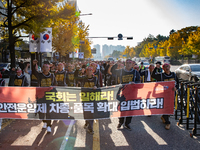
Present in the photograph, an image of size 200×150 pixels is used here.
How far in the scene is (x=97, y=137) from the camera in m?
5.21

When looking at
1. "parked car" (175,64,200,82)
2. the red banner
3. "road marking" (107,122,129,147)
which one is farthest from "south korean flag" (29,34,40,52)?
"parked car" (175,64,200,82)

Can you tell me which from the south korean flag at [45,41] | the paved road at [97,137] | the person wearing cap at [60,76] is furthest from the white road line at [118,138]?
the south korean flag at [45,41]

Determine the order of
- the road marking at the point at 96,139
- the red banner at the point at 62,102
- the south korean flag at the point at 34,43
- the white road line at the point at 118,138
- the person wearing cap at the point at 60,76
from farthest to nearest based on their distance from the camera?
the south korean flag at the point at 34,43 → the person wearing cap at the point at 60,76 → the red banner at the point at 62,102 → the white road line at the point at 118,138 → the road marking at the point at 96,139

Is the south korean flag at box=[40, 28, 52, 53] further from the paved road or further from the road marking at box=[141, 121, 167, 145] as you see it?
the road marking at box=[141, 121, 167, 145]

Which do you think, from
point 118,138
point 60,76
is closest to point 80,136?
point 118,138

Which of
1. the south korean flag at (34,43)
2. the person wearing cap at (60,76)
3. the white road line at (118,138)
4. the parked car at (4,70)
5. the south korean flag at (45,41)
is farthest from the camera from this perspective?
the parked car at (4,70)

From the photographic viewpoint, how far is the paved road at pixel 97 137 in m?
4.60

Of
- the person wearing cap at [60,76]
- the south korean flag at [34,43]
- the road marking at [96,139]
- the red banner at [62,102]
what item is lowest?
the road marking at [96,139]

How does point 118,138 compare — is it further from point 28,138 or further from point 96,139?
point 28,138

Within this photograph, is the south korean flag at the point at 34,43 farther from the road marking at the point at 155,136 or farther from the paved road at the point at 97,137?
the road marking at the point at 155,136

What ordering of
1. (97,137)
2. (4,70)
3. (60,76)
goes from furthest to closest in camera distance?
(4,70) → (60,76) → (97,137)

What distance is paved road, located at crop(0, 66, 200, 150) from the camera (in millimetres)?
4598

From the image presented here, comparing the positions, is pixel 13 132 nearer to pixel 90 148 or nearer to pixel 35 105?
pixel 35 105

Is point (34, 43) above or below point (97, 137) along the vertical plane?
above
